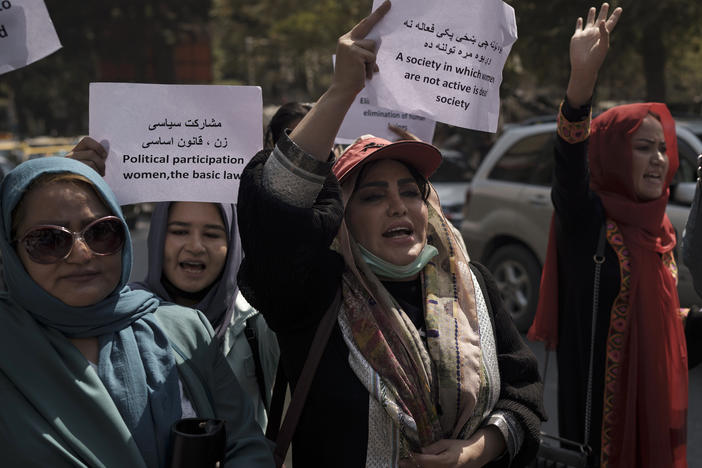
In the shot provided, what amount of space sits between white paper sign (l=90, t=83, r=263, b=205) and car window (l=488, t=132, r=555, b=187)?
492 centimetres

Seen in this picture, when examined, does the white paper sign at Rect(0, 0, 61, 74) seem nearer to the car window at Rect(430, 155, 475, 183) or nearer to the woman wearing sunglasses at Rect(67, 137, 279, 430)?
the woman wearing sunglasses at Rect(67, 137, 279, 430)

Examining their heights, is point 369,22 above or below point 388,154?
above

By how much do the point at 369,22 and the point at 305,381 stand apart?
0.99 meters

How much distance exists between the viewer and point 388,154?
228 centimetres

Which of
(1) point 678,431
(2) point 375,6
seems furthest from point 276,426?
(1) point 678,431

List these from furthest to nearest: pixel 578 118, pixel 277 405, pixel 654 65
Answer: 1. pixel 654 65
2. pixel 578 118
3. pixel 277 405

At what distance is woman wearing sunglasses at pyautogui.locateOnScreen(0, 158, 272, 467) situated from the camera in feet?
5.92

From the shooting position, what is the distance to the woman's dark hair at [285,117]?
395cm

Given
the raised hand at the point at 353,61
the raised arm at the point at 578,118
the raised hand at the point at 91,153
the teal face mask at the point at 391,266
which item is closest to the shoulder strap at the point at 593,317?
the raised arm at the point at 578,118

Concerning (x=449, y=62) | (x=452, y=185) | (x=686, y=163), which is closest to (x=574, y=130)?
(x=449, y=62)

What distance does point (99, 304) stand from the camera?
1.95 m

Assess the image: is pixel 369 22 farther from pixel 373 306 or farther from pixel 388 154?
pixel 373 306

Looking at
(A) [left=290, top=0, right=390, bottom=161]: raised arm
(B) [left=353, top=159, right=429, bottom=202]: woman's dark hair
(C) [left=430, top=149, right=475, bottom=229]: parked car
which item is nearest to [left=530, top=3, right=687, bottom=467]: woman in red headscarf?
(B) [left=353, top=159, right=429, bottom=202]: woman's dark hair

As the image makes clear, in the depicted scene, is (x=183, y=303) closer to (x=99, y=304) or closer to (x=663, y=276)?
(x=99, y=304)
